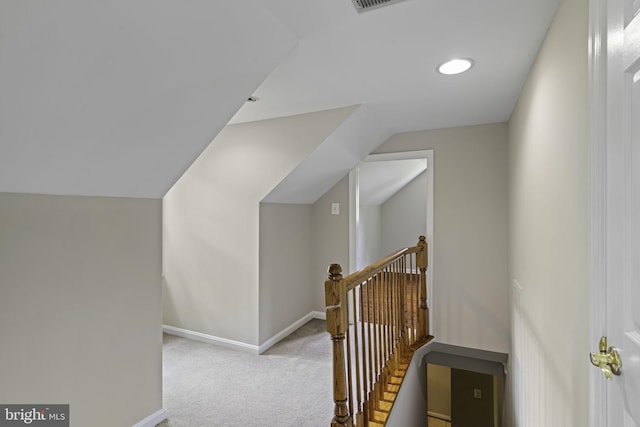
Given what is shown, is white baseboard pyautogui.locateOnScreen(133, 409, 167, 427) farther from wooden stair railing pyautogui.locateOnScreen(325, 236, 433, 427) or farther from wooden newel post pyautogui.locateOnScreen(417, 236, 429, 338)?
wooden newel post pyautogui.locateOnScreen(417, 236, 429, 338)

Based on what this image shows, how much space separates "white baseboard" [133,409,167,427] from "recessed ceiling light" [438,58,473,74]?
106 inches

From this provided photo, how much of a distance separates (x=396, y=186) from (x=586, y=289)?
195 inches

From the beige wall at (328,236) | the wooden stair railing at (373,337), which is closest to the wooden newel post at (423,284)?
the wooden stair railing at (373,337)

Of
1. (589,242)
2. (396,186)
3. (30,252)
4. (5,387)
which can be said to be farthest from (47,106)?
(396,186)

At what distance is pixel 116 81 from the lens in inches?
46.7

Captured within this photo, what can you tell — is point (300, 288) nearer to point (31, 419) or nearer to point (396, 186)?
point (31, 419)

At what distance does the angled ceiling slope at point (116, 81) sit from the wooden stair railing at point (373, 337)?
104cm

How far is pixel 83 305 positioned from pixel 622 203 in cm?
215

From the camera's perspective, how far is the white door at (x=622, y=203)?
0.72 metres

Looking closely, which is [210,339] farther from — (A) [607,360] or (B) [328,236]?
(A) [607,360]

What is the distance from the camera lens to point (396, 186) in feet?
19.2

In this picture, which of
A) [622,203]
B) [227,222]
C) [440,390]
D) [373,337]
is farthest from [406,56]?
[440,390]

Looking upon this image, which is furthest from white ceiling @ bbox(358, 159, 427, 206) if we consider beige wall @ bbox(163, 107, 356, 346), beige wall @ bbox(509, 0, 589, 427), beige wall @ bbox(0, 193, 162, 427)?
beige wall @ bbox(0, 193, 162, 427)

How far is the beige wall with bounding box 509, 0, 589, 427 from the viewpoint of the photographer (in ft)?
3.43
